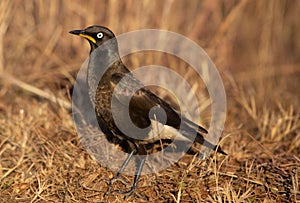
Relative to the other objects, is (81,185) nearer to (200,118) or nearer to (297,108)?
(200,118)

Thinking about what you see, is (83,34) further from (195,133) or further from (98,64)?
(195,133)

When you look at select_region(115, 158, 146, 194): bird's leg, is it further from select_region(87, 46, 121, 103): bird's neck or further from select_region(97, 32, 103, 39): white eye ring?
select_region(97, 32, 103, 39): white eye ring

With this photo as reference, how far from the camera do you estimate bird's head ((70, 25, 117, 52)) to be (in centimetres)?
405

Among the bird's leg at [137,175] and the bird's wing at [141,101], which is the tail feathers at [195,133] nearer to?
the bird's wing at [141,101]

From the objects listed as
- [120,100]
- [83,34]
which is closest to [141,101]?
[120,100]

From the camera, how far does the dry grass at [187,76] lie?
368 centimetres

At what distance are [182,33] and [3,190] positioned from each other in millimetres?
3615

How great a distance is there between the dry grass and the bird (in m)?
0.27

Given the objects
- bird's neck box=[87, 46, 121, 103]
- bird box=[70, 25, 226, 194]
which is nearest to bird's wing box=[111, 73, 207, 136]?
bird box=[70, 25, 226, 194]

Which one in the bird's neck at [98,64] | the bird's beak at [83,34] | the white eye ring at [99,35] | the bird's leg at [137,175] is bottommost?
the bird's leg at [137,175]

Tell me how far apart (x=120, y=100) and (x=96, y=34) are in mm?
609

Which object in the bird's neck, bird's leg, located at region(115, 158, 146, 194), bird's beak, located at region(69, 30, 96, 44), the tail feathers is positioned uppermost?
bird's beak, located at region(69, 30, 96, 44)

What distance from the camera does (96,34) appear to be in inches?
160

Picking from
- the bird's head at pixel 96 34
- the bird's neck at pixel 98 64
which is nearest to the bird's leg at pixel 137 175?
the bird's neck at pixel 98 64
